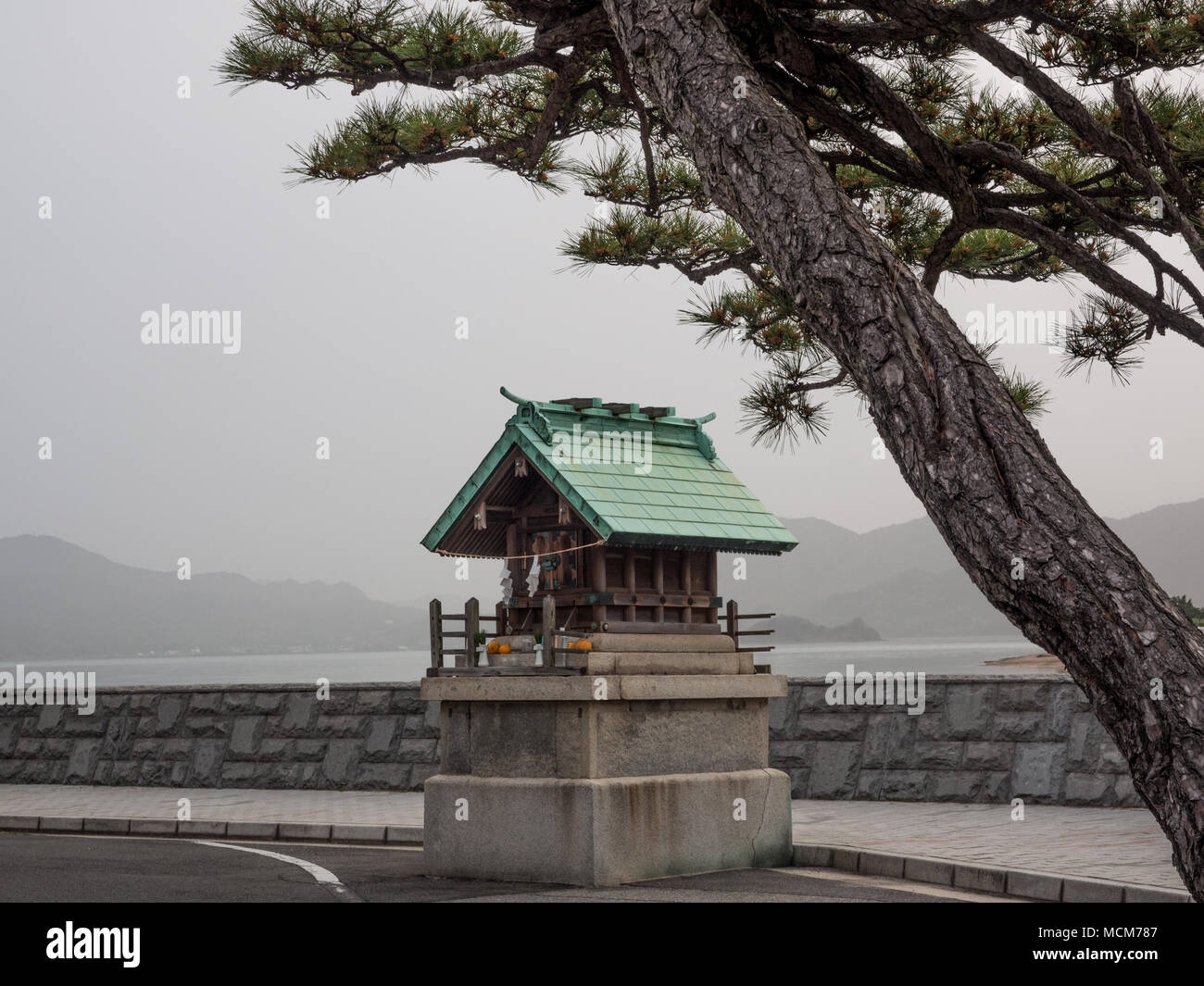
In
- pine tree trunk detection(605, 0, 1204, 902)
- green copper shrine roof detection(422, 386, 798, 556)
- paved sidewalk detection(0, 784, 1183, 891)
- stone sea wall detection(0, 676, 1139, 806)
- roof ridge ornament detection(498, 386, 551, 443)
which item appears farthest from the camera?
stone sea wall detection(0, 676, 1139, 806)

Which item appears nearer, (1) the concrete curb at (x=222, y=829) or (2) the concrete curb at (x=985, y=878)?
(2) the concrete curb at (x=985, y=878)

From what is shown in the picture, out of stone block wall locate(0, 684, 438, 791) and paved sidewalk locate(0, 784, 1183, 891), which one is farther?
stone block wall locate(0, 684, 438, 791)

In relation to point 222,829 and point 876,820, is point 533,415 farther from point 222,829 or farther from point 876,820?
point 222,829

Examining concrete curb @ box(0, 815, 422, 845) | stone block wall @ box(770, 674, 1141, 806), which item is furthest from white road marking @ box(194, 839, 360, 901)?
stone block wall @ box(770, 674, 1141, 806)

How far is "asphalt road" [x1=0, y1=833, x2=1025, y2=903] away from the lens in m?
8.59

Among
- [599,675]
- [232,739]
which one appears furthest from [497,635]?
[232,739]

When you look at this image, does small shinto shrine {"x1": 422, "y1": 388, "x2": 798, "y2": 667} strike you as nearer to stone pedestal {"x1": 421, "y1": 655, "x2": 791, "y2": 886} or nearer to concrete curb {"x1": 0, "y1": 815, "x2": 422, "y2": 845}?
stone pedestal {"x1": 421, "y1": 655, "x2": 791, "y2": 886}

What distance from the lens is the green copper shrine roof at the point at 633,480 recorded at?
9.86 meters

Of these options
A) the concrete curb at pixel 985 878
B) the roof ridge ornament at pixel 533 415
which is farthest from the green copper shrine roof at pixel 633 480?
the concrete curb at pixel 985 878

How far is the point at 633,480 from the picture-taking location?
1038 centimetres

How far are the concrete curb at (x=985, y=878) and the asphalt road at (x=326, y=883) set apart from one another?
0.42ft

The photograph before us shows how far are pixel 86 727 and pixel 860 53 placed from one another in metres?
14.3

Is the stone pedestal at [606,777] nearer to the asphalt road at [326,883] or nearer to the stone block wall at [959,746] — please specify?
the asphalt road at [326,883]
